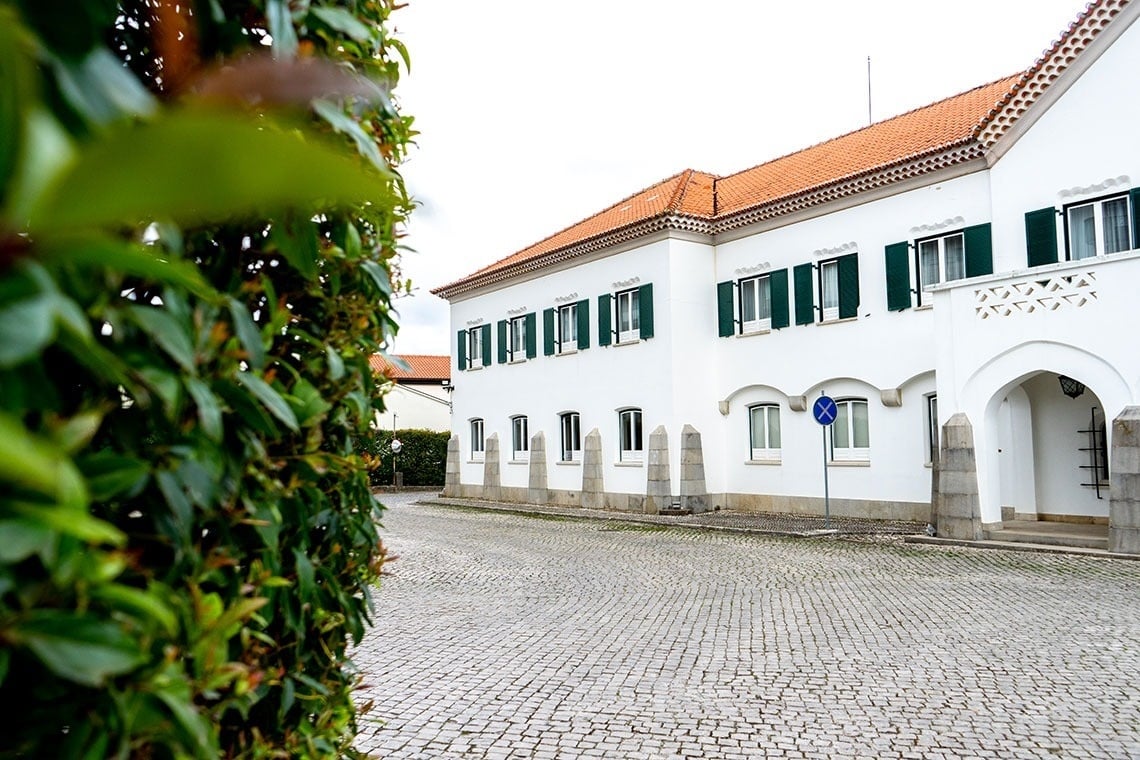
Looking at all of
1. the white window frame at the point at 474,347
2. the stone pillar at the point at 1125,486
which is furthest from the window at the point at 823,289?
the white window frame at the point at 474,347

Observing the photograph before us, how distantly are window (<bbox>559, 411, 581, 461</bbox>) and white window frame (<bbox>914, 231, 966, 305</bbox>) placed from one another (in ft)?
34.4

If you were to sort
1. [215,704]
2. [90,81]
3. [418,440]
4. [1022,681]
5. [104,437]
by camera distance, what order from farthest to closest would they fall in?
1. [418,440]
2. [1022,681]
3. [215,704]
4. [104,437]
5. [90,81]

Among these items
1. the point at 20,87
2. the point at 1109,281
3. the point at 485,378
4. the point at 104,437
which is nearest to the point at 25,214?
the point at 20,87

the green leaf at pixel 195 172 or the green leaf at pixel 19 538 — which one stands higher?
the green leaf at pixel 195 172

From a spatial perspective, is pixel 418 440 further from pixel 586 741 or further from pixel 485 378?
pixel 586 741

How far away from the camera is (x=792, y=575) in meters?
12.0

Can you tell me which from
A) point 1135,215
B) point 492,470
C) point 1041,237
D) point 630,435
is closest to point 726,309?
point 630,435

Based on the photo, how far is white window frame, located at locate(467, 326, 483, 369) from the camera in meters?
30.2

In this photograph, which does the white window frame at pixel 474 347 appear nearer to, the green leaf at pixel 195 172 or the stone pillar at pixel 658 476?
the stone pillar at pixel 658 476

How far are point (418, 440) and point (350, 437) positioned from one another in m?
35.8

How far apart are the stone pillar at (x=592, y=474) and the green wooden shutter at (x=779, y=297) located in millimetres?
6050

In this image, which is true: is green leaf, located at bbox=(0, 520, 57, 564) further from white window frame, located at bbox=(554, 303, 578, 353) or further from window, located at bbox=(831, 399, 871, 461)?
white window frame, located at bbox=(554, 303, 578, 353)

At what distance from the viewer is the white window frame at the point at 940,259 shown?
707 inches

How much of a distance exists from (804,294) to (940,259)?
10.3 feet
